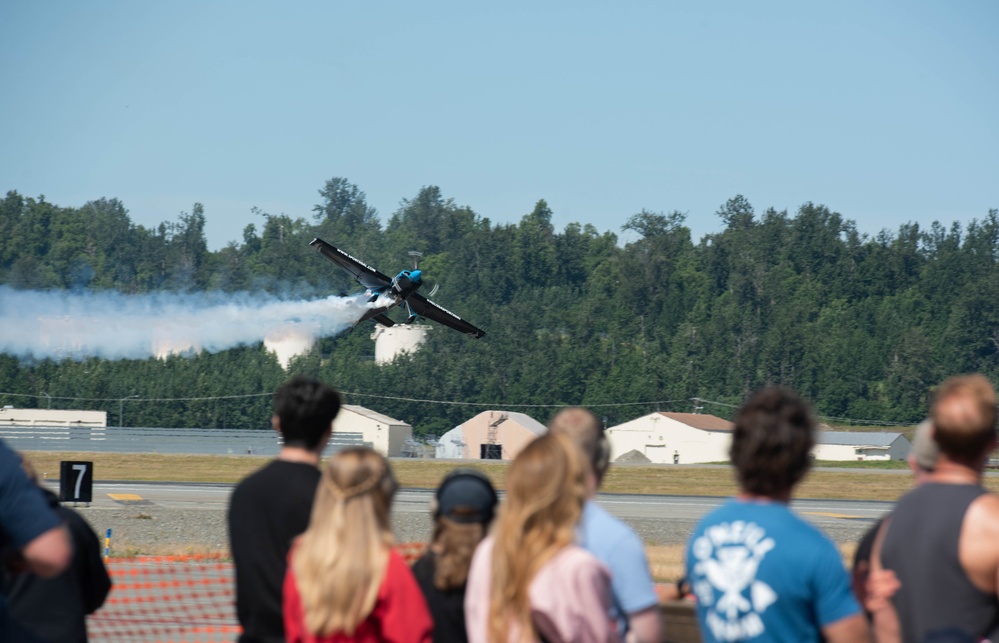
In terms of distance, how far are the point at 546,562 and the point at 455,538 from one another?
79 cm

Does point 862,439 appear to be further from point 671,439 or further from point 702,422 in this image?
point 671,439

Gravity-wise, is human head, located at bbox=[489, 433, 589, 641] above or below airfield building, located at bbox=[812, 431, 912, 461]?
above

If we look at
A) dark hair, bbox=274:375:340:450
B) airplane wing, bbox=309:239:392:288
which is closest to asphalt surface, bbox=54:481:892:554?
airplane wing, bbox=309:239:392:288

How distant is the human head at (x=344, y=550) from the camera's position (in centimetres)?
425

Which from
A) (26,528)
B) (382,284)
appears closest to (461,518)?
(26,528)

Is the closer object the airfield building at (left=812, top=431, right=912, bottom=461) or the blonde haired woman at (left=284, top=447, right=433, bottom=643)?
the blonde haired woman at (left=284, top=447, right=433, bottom=643)

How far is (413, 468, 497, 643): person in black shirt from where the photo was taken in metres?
4.77

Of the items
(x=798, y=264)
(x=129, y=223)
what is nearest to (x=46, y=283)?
(x=129, y=223)

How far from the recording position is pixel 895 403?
305ft

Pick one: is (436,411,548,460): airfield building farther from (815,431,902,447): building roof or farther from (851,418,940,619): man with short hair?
(851,418,940,619): man with short hair

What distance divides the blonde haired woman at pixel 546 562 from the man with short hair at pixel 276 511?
1326 mm

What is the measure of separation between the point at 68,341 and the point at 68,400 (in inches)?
1423

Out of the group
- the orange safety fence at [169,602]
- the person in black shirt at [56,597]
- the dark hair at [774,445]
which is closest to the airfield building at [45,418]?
the orange safety fence at [169,602]

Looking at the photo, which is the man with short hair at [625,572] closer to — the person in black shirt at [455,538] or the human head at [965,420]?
the person in black shirt at [455,538]
